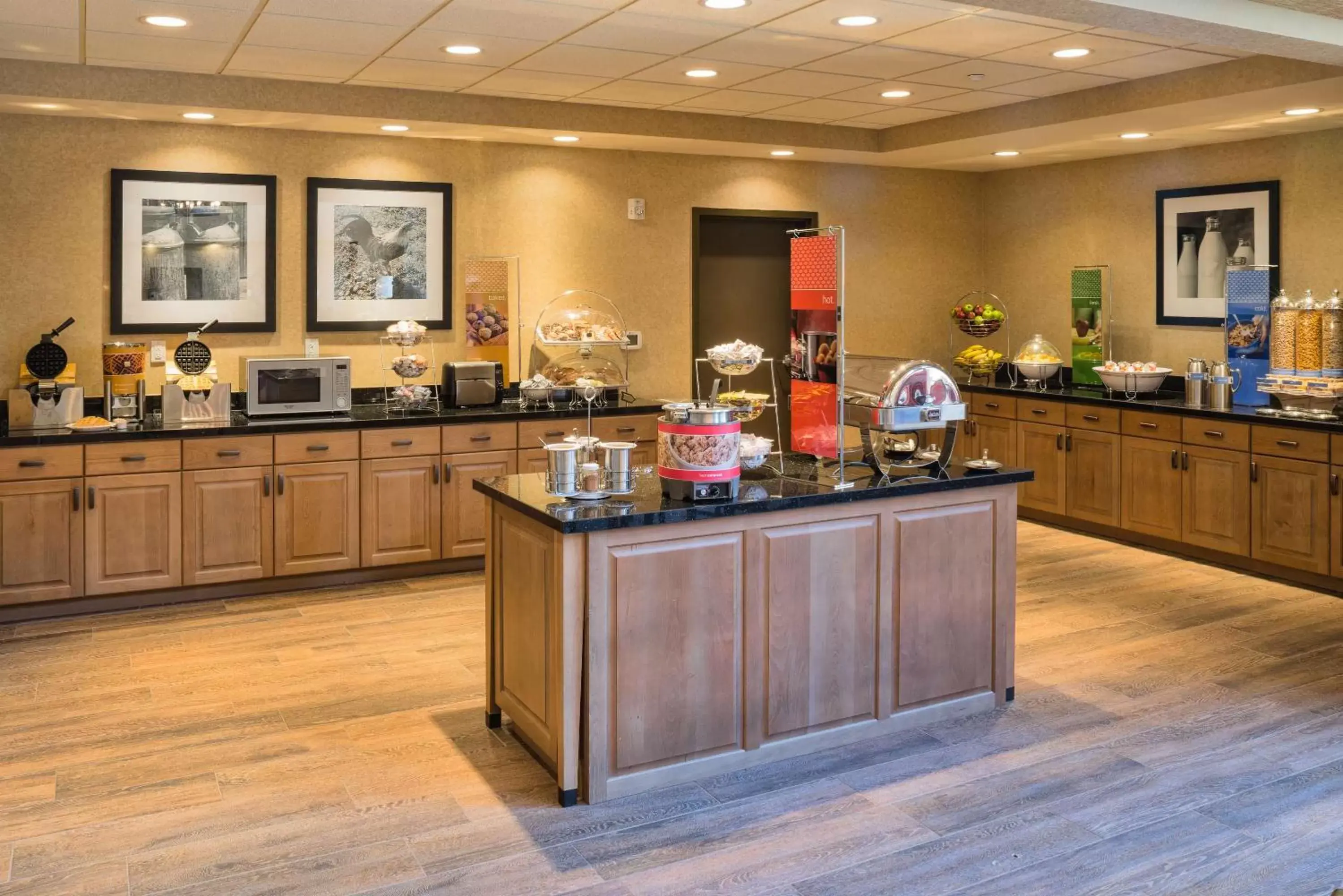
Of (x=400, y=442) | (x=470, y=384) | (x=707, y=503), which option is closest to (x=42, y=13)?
(x=400, y=442)

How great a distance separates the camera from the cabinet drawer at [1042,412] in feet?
24.1

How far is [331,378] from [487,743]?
281cm

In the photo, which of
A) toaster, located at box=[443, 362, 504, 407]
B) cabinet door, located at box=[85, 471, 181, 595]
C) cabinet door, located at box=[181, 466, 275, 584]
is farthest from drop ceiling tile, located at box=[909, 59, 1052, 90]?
cabinet door, located at box=[85, 471, 181, 595]

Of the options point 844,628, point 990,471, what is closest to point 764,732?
point 844,628

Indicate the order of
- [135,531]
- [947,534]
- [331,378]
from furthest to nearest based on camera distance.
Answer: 1. [331,378]
2. [135,531]
3. [947,534]

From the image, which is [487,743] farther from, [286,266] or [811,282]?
[286,266]

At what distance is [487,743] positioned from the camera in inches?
155

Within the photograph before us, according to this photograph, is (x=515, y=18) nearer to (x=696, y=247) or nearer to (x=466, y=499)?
(x=466, y=499)

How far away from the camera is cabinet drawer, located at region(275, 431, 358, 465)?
5820mm

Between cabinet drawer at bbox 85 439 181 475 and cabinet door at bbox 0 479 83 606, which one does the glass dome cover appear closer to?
cabinet drawer at bbox 85 439 181 475

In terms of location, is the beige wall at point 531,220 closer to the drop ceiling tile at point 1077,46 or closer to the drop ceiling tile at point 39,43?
the drop ceiling tile at point 39,43

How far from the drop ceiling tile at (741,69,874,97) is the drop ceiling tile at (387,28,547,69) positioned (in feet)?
4.08

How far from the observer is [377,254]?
6.60 metres

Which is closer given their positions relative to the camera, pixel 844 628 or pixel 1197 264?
pixel 844 628
